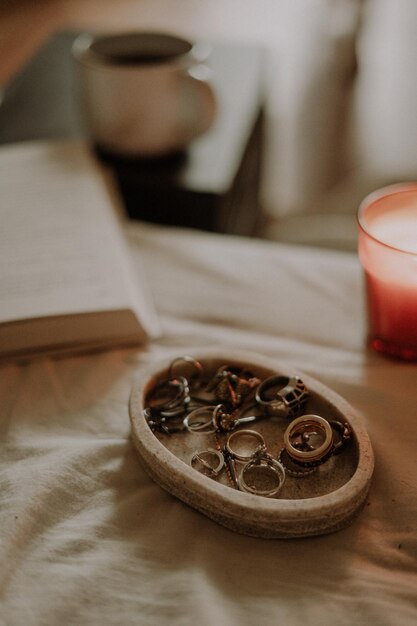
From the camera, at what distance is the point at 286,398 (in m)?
0.45

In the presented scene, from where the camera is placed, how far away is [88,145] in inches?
31.4

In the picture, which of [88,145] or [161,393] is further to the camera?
[88,145]

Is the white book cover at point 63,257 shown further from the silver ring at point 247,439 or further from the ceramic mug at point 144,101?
the silver ring at point 247,439

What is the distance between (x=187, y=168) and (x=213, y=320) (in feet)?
0.81

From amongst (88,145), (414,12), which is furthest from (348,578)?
(414,12)

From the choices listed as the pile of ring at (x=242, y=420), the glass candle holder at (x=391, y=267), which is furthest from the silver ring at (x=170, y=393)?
the glass candle holder at (x=391, y=267)

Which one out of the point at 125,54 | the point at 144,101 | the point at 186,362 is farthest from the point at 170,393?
the point at 125,54

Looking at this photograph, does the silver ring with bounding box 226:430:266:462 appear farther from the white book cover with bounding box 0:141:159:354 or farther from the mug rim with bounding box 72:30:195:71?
the mug rim with bounding box 72:30:195:71

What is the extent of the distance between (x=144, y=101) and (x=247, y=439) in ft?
1.37

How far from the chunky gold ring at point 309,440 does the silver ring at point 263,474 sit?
1 cm

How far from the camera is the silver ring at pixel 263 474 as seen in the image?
0.41m

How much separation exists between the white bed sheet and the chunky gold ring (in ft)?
0.14

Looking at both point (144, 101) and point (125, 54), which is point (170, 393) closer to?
point (144, 101)

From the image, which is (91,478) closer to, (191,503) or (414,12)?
(191,503)
